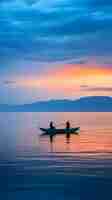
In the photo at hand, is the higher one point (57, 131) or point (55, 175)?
point (57, 131)

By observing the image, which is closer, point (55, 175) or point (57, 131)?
point (55, 175)

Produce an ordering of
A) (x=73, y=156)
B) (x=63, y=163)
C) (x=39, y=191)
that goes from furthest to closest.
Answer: (x=73, y=156), (x=63, y=163), (x=39, y=191)

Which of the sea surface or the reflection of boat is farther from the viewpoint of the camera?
the reflection of boat

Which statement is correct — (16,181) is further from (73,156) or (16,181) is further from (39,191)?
(73,156)

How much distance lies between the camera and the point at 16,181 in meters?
31.4

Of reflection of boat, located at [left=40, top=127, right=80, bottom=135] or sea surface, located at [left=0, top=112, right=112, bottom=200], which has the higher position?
reflection of boat, located at [left=40, top=127, right=80, bottom=135]

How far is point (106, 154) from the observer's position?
46594mm

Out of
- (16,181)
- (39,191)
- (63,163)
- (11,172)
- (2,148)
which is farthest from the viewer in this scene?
(2,148)

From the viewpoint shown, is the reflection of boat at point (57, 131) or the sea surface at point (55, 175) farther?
the reflection of boat at point (57, 131)

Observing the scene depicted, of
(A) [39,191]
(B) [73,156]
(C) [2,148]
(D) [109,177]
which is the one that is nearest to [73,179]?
(D) [109,177]

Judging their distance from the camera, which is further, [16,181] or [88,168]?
[88,168]

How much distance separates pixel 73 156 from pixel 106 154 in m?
3.87

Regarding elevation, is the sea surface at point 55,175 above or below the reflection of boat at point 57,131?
below

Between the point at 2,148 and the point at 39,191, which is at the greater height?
the point at 2,148
